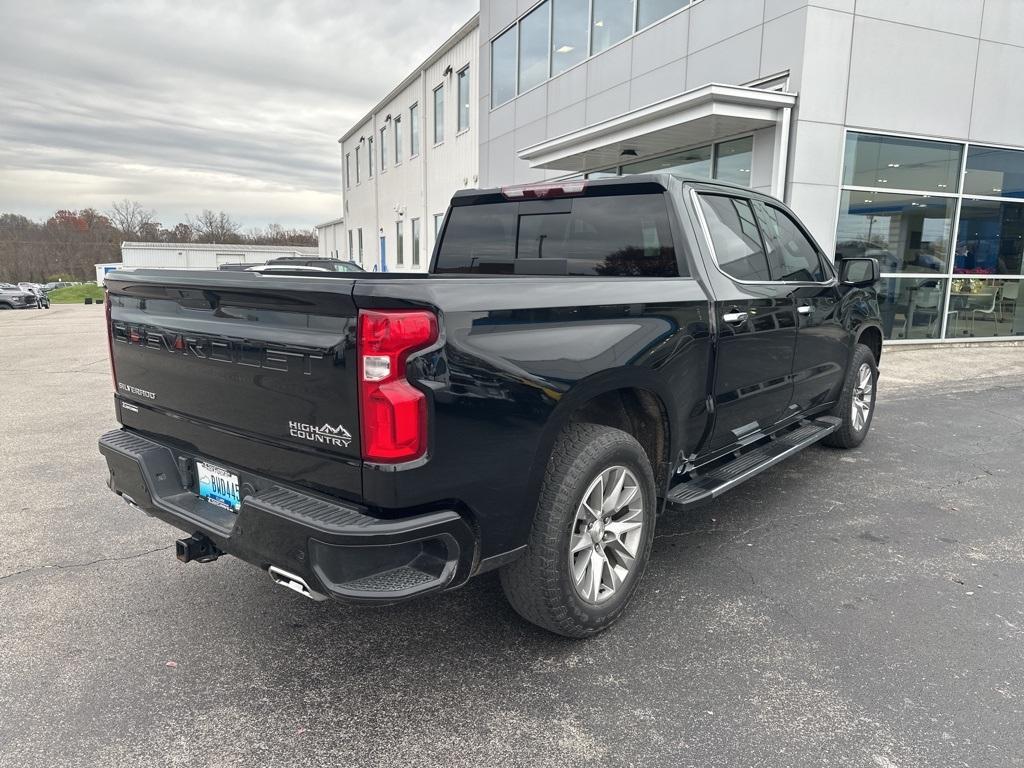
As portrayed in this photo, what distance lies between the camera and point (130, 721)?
93.7 inches

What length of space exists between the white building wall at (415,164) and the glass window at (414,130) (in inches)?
5.1

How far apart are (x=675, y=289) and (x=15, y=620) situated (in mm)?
3307

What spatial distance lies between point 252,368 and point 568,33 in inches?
585

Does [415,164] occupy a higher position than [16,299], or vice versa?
[415,164]

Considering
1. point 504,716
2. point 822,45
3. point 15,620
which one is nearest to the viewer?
point 504,716

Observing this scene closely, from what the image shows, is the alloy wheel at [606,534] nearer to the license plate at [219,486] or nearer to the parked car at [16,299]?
the license plate at [219,486]

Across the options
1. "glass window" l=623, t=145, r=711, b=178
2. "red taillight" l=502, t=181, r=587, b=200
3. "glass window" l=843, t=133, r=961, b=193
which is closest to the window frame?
"red taillight" l=502, t=181, r=587, b=200

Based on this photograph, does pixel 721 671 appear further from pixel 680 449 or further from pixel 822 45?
pixel 822 45

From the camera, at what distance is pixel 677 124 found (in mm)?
9977

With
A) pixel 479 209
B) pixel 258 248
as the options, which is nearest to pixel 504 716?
pixel 479 209

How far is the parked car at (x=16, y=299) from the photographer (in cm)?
3069

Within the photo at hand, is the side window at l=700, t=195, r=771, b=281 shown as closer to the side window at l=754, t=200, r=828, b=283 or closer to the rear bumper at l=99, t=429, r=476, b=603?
the side window at l=754, t=200, r=828, b=283

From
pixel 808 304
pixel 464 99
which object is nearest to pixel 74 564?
pixel 808 304

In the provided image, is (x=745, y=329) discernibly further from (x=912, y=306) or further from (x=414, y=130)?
(x=414, y=130)
